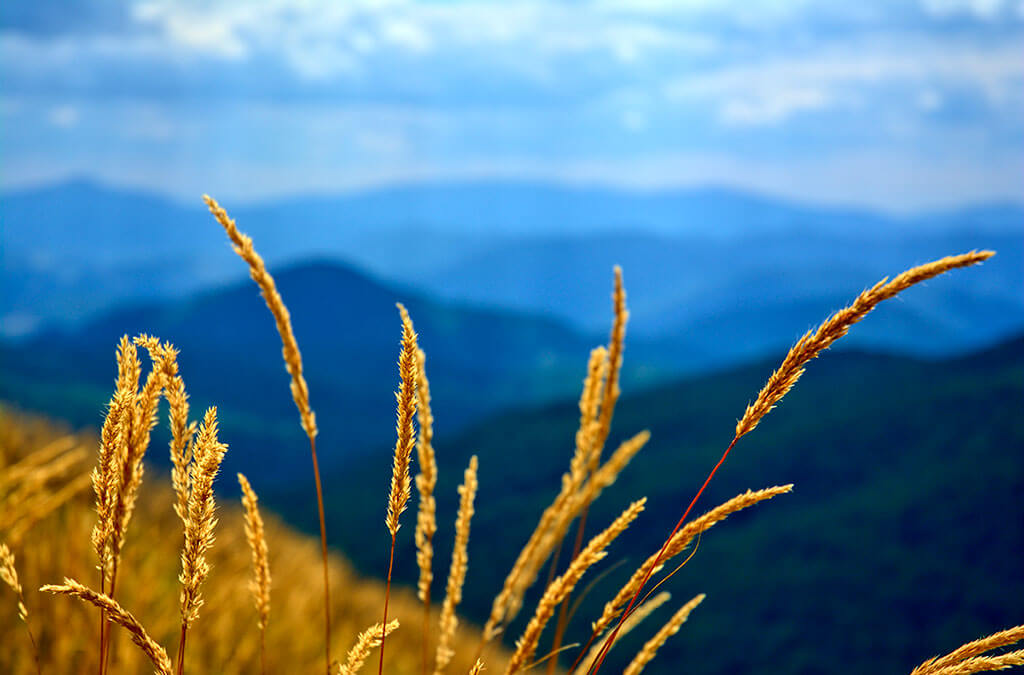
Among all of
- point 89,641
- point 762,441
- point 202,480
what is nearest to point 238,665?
point 89,641

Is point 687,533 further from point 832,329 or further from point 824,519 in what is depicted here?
point 824,519

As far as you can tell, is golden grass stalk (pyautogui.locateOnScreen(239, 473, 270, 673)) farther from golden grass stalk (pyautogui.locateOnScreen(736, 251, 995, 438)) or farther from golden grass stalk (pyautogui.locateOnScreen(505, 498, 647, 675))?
golden grass stalk (pyautogui.locateOnScreen(736, 251, 995, 438))

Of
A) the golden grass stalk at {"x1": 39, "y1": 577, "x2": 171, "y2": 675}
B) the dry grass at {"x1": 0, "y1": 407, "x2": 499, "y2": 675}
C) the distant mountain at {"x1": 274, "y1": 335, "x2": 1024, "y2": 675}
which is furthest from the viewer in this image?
the distant mountain at {"x1": 274, "y1": 335, "x2": 1024, "y2": 675}

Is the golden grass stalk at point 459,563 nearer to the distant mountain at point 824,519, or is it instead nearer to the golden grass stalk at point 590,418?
the golden grass stalk at point 590,418

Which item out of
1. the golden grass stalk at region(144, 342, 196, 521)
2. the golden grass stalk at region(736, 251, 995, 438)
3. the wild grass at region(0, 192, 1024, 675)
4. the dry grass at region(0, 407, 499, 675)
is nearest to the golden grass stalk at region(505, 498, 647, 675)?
the wild grass at region(0, 192, 1024, 675)

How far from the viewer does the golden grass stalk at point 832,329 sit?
1115mm

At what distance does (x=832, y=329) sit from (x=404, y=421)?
2.45 ft

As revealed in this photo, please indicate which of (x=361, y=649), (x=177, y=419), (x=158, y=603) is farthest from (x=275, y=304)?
(x=158, y=603)

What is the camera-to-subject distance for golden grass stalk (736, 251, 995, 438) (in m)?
1.12

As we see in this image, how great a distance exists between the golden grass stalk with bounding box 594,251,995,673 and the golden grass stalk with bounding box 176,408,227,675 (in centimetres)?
75

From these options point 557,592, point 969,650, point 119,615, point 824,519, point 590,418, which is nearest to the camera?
point 119,615

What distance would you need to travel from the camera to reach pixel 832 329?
1180 millimetres

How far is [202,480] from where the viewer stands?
105 cm

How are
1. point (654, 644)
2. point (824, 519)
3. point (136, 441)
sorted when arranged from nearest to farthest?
point (136, 441) < point (654, 644) < point (824, 519)
